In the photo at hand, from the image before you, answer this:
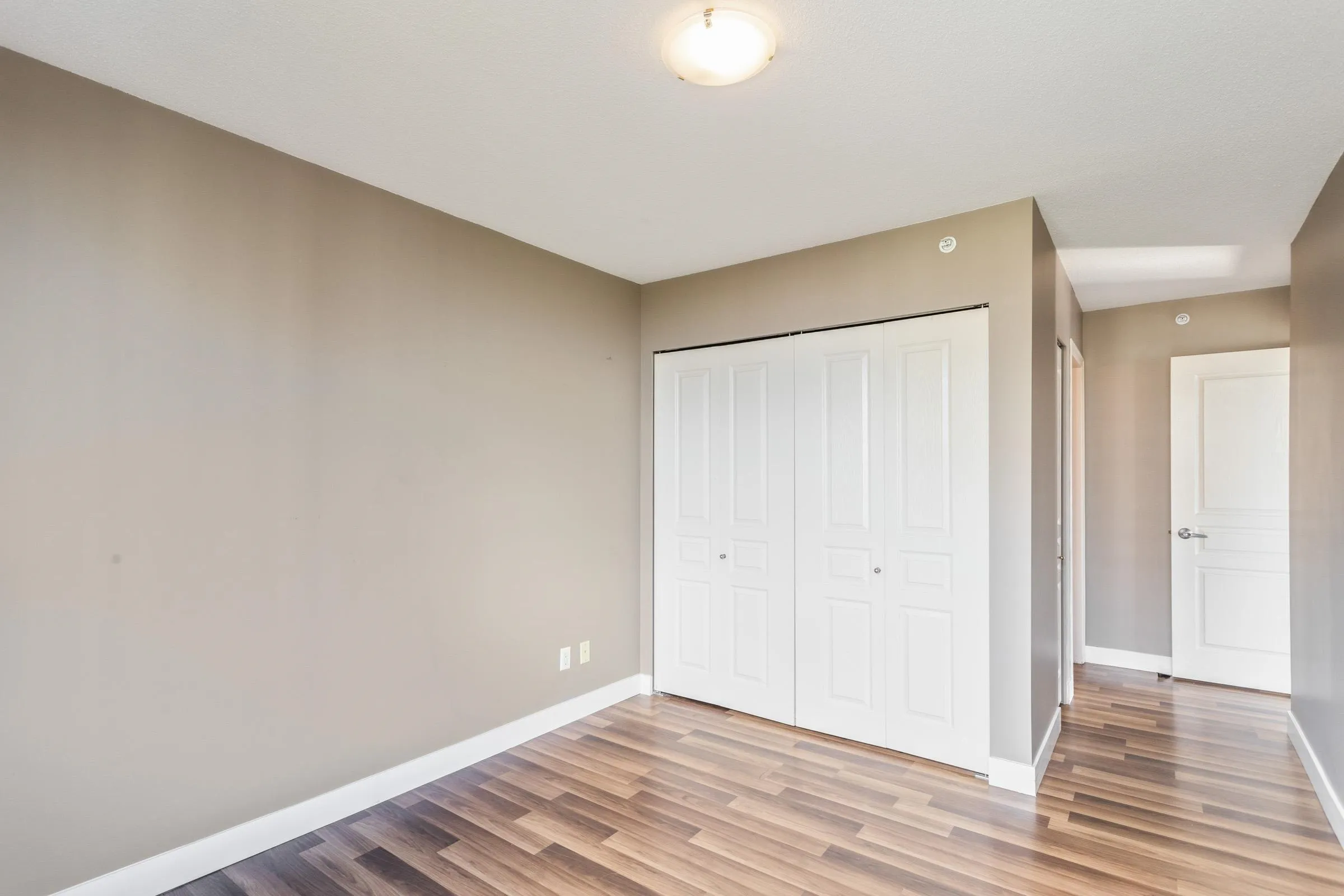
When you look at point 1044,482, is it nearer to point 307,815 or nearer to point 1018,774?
point 1018,774

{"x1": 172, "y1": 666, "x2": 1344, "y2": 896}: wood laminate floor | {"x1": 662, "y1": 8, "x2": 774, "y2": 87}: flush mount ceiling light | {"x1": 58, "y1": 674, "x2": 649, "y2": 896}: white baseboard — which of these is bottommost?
{"x1": 172, "y1": 666, "x2": 1344, "y2": 896}: wood laminate floor

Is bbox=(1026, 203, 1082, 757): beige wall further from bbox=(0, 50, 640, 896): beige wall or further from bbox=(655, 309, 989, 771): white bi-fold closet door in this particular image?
bbox=(0, 50, 640, 896): beige wall

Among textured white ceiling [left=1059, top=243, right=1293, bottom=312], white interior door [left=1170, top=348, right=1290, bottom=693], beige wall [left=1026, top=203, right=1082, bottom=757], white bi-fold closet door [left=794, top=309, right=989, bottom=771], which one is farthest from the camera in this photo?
white interior door [left=1170, top=348, right=1290, bottom=693]

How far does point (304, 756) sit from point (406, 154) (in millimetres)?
2285

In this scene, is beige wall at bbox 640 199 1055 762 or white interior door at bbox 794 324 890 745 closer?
beige wall at bbox 640 199 1055 762

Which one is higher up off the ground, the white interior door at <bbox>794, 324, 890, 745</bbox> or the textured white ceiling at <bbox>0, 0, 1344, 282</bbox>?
the textured white ceiling at <bbox>0, 0, 1344, 282</bbox>

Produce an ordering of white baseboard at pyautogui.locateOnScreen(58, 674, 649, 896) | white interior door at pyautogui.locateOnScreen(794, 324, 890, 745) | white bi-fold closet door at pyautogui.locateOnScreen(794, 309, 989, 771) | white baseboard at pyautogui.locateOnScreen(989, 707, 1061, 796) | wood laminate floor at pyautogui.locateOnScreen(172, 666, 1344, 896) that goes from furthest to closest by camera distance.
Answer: white interior door at pyautogui.locateOnScreen(794, 324, 890, 745), white bi-fold closet door at pyautogui.locateOnScreen(794, 309, 989, 771), white baseboard at pyautogui.locateOnScreen(989, 707, 1061, 796), wood laminate floor at pyautogui.locateOnScreen(172, 666, 1344, 896), white baseboard at pyautogui.locateOnScreen(58, 674, 649, 896)

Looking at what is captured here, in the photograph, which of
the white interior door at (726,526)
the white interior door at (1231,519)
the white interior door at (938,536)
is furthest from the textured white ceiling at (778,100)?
the white interior door at (1231,519)

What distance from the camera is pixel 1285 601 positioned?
13.6 ft

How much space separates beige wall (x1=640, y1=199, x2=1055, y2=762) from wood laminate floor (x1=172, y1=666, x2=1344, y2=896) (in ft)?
1.52

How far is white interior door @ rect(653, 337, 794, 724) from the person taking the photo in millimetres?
3676

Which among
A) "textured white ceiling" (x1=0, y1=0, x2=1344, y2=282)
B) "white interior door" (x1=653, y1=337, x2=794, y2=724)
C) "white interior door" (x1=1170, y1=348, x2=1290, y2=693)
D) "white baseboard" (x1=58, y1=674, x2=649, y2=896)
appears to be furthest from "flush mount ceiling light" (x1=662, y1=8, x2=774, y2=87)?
"white interior door" (x1=1170, y1=348, x2=1290, y2=693)

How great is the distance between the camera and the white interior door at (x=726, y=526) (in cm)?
368

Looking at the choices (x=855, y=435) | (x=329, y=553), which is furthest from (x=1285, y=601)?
(x=329, y=553)
